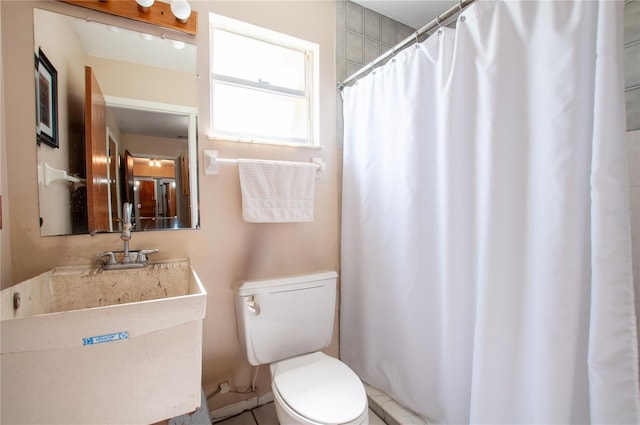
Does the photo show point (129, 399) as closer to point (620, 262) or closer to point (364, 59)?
point (620, 262)

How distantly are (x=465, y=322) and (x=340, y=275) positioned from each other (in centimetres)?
78

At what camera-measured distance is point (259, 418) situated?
1461mm

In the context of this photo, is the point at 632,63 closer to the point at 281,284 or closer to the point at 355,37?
the point at 355,37

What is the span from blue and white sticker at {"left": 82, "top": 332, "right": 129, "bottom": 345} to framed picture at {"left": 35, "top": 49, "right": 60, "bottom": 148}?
2.83 ft

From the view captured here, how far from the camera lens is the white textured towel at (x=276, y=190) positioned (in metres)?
1.39

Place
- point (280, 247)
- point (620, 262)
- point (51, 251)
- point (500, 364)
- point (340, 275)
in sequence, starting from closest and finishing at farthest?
point (620, 262) → point (500, 364) → point (51, 251) → point (280, 247) → point (340, 275)

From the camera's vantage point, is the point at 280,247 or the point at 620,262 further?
the point at 280,247

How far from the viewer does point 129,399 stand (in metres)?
0.77

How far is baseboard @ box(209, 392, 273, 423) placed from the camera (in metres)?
1.43

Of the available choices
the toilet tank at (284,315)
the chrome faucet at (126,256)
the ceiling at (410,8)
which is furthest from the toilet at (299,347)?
the ceiling at (410,8)

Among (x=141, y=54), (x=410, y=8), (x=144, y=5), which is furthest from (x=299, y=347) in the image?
(x=410, y=8)

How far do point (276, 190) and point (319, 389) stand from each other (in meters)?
0.91

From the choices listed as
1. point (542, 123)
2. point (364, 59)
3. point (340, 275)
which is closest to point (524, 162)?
point (542, 123)

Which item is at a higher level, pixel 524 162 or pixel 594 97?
pixel 594 97
